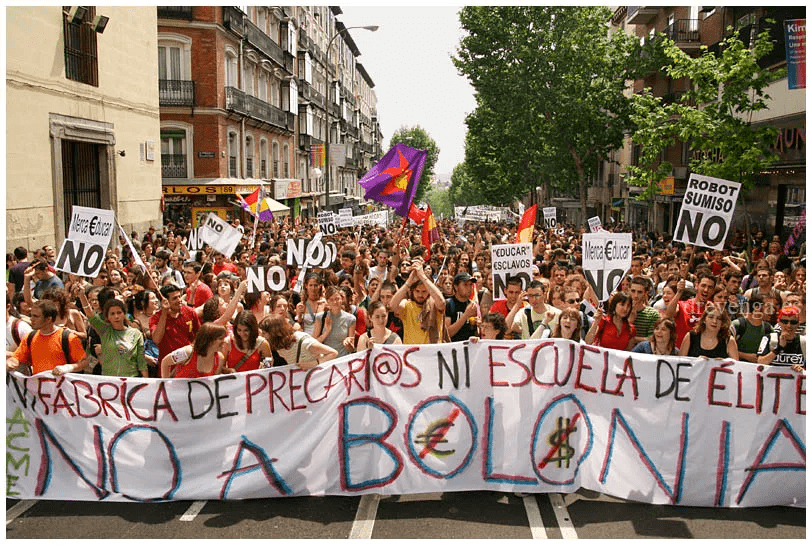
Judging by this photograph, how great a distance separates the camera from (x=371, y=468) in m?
5.73

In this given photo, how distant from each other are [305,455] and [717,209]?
530cm

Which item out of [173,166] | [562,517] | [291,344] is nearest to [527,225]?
[291,344]

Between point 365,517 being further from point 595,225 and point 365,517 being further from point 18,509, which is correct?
point 595,225

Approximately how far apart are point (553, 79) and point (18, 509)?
3277 cm

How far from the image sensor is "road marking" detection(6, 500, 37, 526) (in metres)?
5.44

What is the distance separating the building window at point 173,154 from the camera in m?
30.8

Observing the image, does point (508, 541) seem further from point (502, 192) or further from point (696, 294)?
point (502, 192)

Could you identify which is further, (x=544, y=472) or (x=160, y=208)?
(x=160, y=208)

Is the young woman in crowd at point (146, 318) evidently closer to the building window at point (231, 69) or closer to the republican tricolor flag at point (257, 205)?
the republican tricolor flag at point (257, 205)

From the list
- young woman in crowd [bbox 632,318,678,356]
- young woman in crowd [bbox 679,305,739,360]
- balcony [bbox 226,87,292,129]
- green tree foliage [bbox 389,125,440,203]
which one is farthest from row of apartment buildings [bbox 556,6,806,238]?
green tree foliage [bbox 389,125,440,203]

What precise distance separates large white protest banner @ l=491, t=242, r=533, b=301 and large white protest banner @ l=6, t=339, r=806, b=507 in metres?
2.26

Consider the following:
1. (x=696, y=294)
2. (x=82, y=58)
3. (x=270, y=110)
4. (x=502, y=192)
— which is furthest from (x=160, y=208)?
(x=502, y=192)

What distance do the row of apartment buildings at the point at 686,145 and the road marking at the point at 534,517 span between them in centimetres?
1240

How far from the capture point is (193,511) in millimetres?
5508
